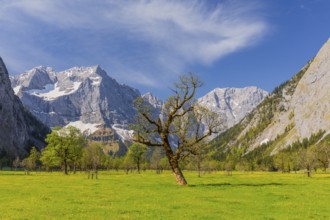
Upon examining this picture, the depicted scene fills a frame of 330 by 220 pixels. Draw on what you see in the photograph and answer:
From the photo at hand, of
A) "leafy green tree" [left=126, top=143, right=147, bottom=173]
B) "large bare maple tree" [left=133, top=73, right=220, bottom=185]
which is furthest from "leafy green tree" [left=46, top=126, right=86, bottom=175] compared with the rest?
"large bare maple tree" [left=133, top=73, right=220, bottom=185]

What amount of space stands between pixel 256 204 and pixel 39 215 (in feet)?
61.1

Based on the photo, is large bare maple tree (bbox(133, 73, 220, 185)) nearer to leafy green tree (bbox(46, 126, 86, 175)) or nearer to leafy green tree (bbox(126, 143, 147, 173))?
leafy green tree (bbox(46, 126, 86, 175))

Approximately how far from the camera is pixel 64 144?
129875mm

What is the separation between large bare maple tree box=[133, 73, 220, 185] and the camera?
57188mm

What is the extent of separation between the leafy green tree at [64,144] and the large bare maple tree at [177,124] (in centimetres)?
7717

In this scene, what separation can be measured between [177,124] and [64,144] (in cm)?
8098

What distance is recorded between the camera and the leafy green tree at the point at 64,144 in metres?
130

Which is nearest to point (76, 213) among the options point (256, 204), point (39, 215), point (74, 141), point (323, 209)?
point (39, 215)

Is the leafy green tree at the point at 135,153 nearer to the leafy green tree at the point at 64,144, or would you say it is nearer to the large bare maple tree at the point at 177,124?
the leafy green tree at the point at 64,144

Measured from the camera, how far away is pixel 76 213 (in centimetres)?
2652

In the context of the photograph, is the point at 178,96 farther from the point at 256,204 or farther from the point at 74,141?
the point at 74,141

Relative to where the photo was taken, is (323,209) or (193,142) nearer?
(323,209)

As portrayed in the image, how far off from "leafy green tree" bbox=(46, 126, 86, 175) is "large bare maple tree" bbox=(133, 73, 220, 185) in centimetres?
7717

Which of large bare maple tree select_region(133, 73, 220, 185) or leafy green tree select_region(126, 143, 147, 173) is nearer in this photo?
large bare maple tree select_region(133, 73, 220, 185)
